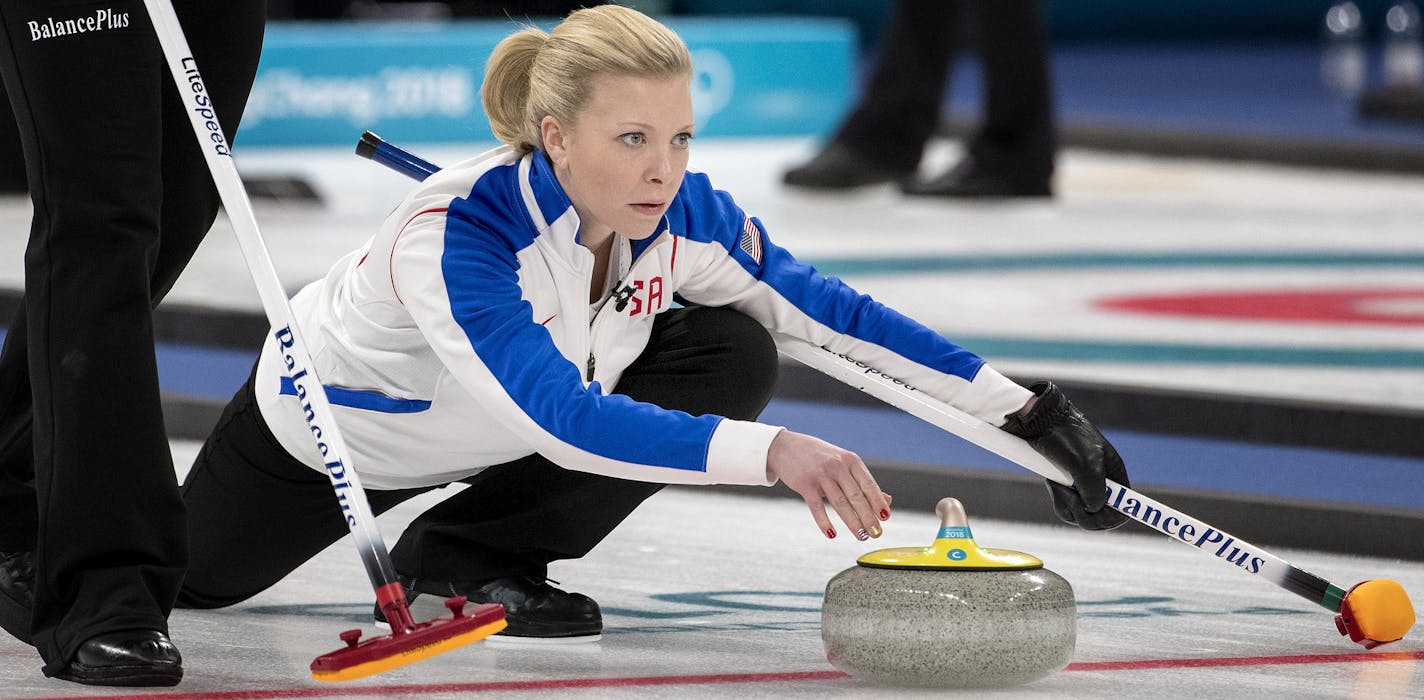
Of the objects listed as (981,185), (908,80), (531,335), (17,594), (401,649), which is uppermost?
(908,80)

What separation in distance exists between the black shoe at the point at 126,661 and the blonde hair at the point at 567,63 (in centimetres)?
57

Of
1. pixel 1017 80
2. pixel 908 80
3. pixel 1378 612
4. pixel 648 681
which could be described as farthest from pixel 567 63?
pixel 908 80

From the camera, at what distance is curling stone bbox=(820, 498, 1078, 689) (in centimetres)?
184

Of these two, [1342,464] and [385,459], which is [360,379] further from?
[1342,464]

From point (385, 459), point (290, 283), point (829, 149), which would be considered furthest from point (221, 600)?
point (829, 149)

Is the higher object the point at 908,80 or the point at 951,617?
the point at 908,80

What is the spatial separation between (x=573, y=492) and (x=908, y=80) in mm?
4300

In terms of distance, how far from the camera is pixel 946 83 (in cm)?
644

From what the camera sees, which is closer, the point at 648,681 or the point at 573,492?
the point at 648,681

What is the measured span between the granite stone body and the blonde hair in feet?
1.62

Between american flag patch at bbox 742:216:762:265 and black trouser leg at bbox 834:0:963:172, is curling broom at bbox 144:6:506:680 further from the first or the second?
black trouser leg at bbox 834:0:963:172

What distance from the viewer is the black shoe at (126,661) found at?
1802 mm

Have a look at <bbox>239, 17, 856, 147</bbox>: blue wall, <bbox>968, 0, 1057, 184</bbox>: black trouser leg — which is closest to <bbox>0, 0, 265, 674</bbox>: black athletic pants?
<bbox>239, 17, 856, 147</bbox>: blue wall

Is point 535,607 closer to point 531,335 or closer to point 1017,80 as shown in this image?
point 531,335
